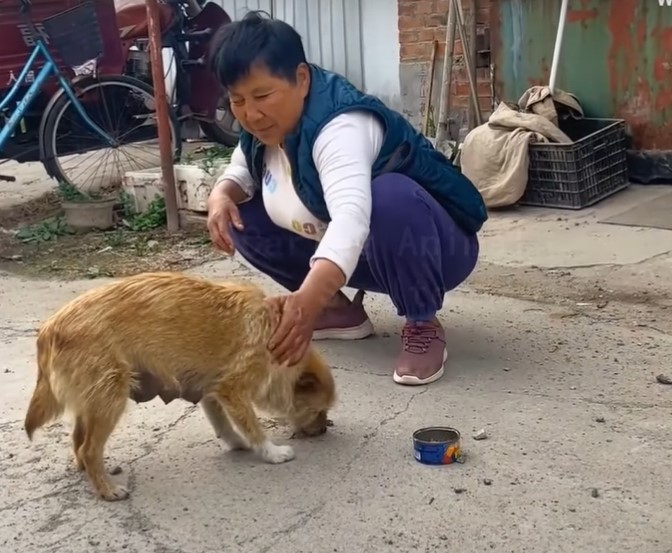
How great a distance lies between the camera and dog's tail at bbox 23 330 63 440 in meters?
2.61

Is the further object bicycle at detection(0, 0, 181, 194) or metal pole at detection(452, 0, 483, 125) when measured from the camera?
metal pole at detection(452, 0, 483, 125)

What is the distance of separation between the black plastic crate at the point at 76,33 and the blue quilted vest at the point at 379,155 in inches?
139

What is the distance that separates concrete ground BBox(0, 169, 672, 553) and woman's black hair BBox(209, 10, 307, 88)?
3.75ft

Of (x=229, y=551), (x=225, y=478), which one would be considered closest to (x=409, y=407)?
(x=225, y=478)

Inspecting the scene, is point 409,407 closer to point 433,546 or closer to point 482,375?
point 482,375

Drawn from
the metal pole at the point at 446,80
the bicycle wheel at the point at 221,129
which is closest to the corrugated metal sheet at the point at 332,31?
the bicycle wheel at the point at 221,129

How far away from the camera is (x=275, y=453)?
286cm

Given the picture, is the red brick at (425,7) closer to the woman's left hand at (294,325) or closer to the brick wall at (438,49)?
the brick wall at (438,49)

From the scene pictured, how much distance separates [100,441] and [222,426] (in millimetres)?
433

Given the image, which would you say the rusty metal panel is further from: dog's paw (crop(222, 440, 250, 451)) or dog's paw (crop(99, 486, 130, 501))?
dog's paw (crop(99, 486, 130, 501))

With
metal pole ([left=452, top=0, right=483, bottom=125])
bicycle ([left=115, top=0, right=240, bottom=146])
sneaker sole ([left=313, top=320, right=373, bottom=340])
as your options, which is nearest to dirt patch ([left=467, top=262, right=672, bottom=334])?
sneaker sole ([left=313, top=320, right=373, bottom=340])

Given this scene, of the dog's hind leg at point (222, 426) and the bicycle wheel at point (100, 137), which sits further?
the bicycle wheel at point (100, 137)

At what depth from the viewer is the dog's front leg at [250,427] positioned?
9.00ft

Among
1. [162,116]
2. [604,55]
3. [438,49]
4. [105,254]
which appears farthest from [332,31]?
[105,254]
